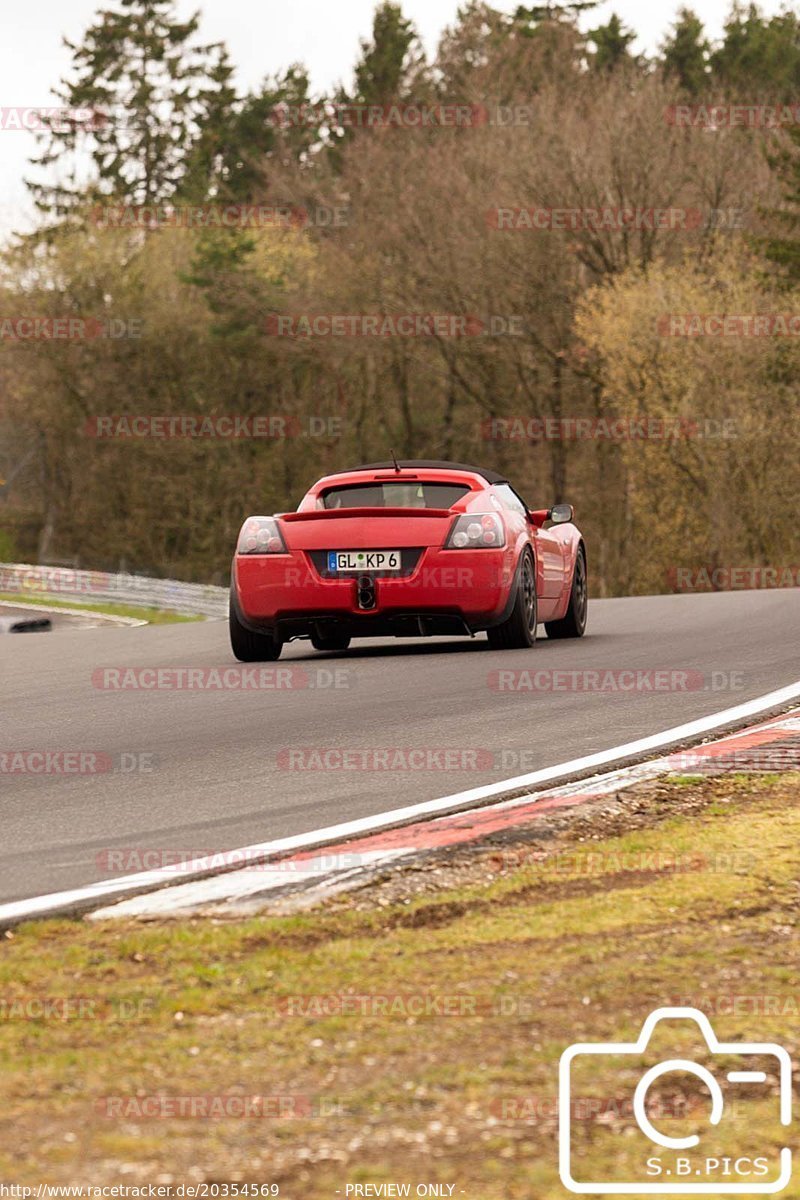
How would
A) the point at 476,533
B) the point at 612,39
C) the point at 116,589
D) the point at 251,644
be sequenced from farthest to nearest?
the point at 612,39 → the point at 116,589 → the point at 251,644 → the point at 476,533

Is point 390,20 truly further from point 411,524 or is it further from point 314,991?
point 314,991

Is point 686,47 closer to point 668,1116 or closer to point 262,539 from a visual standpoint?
point 262,539

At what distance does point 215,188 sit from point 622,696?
68249mm

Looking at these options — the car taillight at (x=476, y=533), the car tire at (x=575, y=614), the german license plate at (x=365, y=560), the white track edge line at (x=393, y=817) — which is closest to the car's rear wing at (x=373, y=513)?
the car taillight at (x=476, y=533)

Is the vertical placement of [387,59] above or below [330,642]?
above

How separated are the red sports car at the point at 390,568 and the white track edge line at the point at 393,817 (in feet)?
9.78

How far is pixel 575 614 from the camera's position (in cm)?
1533

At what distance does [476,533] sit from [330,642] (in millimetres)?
2424

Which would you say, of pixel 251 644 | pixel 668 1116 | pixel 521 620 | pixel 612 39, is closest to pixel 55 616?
pixel 251 644

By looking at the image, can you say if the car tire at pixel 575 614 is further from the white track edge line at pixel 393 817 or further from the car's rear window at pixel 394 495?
the white track edge line at pixel 393 817

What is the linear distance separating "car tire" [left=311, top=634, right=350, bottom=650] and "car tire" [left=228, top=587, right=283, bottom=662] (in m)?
0.59

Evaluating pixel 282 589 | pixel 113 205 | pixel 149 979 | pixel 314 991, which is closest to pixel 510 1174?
pixel 314 991

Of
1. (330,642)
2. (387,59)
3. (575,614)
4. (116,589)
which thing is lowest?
(116,589)

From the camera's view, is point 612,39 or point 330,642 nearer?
point 330,642
